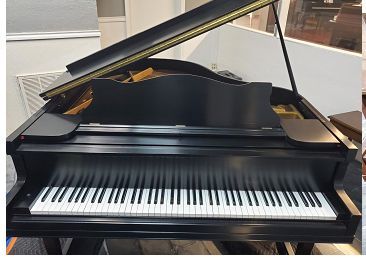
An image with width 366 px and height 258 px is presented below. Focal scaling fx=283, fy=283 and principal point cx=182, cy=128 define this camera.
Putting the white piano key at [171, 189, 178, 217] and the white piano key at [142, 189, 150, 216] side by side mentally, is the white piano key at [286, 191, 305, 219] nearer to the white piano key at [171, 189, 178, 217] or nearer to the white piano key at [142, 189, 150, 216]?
the white piano key at [171, 189, 178, 217]

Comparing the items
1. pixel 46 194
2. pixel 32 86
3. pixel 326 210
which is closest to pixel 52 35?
pixel 32 86

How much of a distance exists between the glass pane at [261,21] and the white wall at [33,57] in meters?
2.41

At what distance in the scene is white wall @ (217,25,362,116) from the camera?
2604mm

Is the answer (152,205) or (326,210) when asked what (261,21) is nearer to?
(326,210)

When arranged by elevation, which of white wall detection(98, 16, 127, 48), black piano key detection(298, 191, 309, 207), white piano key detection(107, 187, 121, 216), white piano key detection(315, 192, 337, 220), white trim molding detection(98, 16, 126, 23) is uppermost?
white trim molding detection(98, 16, 126, 23)

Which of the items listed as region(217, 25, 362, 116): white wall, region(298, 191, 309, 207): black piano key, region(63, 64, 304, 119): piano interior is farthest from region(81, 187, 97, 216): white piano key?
region(217, 25, 362, 116): white wall

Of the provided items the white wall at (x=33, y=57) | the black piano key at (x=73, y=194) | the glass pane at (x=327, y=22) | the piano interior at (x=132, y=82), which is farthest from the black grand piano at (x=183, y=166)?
the glass pane at (x=327, y=22)

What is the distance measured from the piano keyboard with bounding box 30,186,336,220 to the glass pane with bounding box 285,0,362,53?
6.60ft

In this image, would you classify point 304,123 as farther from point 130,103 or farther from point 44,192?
point 44,192

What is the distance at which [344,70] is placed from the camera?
263cm

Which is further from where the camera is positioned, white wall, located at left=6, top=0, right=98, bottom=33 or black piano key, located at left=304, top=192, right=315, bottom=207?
white wall, located at left=6, top=0, right=98, bottom=33

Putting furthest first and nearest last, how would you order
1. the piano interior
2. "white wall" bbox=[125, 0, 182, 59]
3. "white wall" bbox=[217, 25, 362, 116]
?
1. "white wall" bbox=[125, 0, 182, 59]
2. "white wall" bbox=[217, 25, 362, 116]
3. the piano interior

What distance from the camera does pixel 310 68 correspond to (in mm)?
3031

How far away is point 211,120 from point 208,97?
0.11 meters
